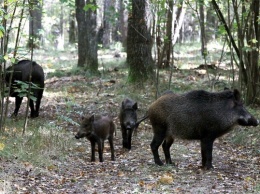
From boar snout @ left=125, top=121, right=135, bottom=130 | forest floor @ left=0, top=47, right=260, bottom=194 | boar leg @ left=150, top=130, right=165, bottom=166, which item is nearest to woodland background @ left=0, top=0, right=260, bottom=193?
forest floor @ left=0, top=47, right=260, bottom=194

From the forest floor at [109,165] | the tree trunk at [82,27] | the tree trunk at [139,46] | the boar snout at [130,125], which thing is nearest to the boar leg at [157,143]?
the forest floor at [109,165]

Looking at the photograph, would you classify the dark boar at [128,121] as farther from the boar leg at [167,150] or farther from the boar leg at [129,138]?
the boar leg at [167,150]

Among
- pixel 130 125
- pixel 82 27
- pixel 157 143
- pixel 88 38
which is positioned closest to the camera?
pixel 157 143

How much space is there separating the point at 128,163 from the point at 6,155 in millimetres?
2299

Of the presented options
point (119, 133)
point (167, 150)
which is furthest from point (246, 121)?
point (119, 133)

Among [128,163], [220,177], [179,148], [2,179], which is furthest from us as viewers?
[179,148]

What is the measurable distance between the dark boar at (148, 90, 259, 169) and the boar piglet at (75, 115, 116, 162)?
3.84 ft

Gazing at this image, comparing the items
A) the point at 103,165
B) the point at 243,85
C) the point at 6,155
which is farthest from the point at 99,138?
the point at 243,85

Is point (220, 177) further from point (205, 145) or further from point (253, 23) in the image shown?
point (253, 23)

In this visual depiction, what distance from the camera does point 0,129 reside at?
889 centimetres

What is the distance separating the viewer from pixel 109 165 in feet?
29.0

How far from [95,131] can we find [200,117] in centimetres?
212

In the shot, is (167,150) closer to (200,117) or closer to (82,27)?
(200,117)

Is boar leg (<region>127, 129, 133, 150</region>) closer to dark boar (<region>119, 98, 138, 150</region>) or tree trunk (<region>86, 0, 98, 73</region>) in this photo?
dark boar (<region>119, 98, 138, 150</region>)
